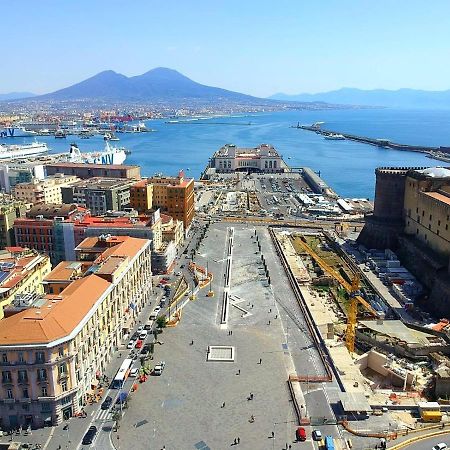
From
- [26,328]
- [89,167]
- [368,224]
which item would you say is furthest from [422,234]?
[89,167]

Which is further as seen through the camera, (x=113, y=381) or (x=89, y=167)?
(x=89, y=167)

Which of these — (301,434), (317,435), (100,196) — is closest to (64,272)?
(301,434)

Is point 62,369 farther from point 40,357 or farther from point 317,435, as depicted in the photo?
point 317,435

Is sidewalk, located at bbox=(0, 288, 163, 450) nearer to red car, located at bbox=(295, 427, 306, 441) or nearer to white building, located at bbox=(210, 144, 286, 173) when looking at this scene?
red car, located at bbox=(295, 427, 306, 441)

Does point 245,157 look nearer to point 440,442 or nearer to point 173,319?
point 173,319

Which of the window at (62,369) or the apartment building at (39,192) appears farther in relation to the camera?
the apartment building at (39,192)

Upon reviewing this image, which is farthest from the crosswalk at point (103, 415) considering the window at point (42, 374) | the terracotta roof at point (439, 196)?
the terracotta roof at point (439, 196)

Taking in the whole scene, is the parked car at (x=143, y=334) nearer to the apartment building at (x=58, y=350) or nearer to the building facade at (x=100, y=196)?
the apartment building at (x=58, y=350)
